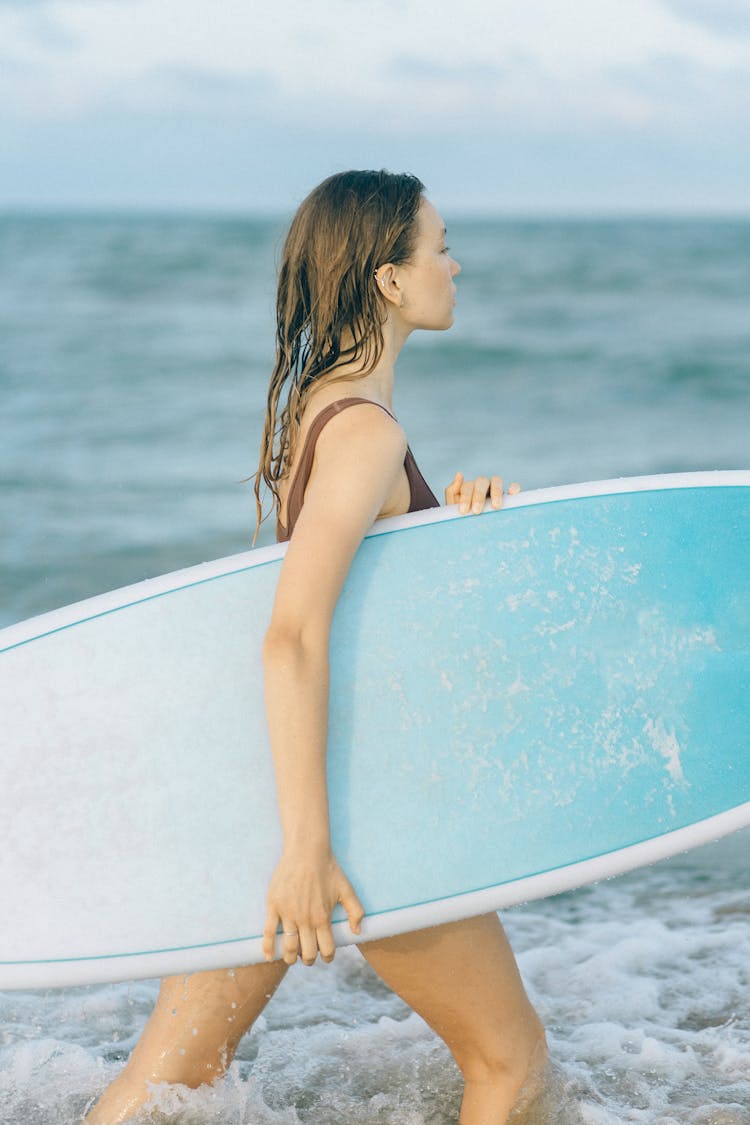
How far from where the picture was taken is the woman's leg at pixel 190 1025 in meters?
2.19

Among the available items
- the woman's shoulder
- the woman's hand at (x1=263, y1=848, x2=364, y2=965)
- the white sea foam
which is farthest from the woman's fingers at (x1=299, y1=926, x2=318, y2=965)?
the woman's shoulder

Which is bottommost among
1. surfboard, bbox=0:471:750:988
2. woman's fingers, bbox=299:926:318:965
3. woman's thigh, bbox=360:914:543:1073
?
woman's thigh, bbox=360:914:543:1073

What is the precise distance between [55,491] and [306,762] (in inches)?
281

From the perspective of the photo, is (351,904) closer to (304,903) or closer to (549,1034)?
(304,903)

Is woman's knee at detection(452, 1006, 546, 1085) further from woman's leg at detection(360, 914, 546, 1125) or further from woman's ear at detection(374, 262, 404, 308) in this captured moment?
woman's ear at detection(374, 262, 404, 308)

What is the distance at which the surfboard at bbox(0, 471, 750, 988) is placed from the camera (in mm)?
1970

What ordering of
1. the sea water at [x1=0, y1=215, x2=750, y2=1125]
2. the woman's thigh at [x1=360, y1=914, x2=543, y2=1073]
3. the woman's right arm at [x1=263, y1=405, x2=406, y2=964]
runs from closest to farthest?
1. the woman's right arm at [x1=263, y1=405, x2=406, y2=964]
2. the woman's thigh at [x1=360, y1=914, x2=543, y2=1073]
3. the sea water at [x1=0, y1=215, x2=750, y2=1125]

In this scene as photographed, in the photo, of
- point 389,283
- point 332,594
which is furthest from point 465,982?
point 389,283

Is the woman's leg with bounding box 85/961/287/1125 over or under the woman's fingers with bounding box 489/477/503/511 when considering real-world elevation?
under

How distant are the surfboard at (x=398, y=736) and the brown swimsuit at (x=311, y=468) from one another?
0.16 ft

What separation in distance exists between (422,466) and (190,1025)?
716 cm

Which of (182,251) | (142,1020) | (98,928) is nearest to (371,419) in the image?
(98,928)

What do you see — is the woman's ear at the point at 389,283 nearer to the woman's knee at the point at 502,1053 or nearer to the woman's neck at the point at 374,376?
the woman's neck at the point at 374,376

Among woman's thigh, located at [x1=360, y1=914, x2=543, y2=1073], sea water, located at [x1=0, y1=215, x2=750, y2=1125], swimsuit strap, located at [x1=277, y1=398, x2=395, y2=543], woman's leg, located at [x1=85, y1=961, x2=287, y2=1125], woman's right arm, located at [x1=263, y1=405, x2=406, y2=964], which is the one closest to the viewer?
woman's right arm, located at [x1=263, y1=405, x2=406, y2=964]
